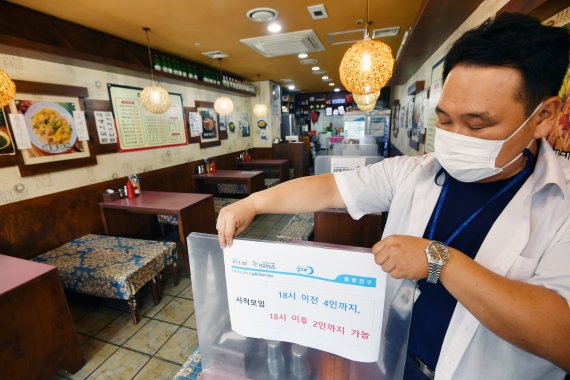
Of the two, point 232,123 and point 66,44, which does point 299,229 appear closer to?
point 66,44

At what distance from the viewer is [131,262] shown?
7.67 ft

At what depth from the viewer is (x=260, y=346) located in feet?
2.62

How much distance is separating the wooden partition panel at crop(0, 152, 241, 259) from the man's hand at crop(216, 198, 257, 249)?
3.00 metres

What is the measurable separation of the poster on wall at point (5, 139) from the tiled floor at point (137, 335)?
63.5 inches

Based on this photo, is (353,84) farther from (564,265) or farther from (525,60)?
(564,265)

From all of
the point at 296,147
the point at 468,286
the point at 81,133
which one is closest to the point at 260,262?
the point at 468,286

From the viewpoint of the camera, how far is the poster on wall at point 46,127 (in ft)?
8.36

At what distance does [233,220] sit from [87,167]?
3.40 meters

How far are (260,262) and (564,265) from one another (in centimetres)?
69

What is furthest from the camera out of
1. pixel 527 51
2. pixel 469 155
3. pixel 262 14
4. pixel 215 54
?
pixel 215 54

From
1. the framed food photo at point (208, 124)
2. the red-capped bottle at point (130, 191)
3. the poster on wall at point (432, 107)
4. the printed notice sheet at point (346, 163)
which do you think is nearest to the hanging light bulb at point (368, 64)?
the printed notice sheet at point (346, 163)

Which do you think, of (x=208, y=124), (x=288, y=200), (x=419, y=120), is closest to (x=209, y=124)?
(x=208, y=124)

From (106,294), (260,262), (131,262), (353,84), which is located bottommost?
(106,294)

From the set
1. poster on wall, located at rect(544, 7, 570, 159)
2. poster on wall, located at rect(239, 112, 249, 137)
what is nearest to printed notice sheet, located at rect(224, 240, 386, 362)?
poster on wall, located at rect(544, 7, 570, 159)
